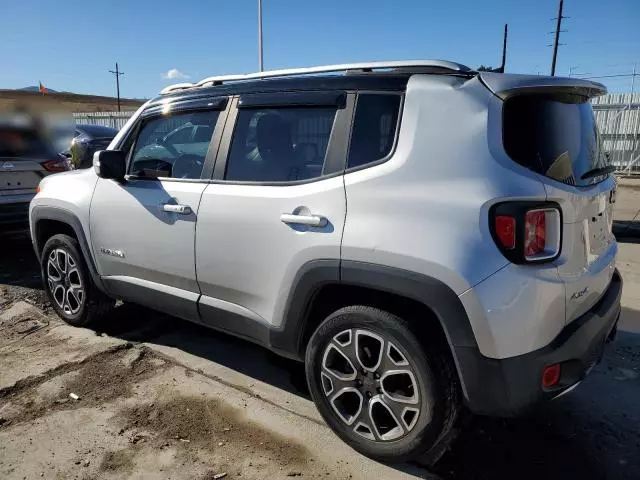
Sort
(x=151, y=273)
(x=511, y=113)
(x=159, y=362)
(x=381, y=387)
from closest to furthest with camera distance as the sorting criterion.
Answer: (x=511, y=113) → (x=381, y=387) → (x=151, y=273) → (x=159, y=362)

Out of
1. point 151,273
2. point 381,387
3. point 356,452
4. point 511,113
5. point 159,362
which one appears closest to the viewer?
point 511,113

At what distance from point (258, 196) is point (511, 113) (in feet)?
4.34

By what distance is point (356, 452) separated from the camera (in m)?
2.62

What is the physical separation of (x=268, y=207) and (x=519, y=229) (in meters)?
1.26

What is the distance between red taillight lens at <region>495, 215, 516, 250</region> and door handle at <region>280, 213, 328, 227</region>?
81 cm

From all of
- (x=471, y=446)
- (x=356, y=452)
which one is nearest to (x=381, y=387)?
(x=356, y=452)

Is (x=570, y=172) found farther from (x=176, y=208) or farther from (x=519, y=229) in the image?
(x=176, y=208)

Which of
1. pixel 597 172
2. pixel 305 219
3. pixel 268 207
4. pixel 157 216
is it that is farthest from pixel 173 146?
pixel 597 172

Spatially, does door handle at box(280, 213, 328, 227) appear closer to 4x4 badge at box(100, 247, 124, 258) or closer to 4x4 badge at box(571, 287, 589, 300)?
4x4 badge at box(571, 287, 589, 300)

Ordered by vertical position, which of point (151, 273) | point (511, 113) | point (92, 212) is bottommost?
point (151, 273)

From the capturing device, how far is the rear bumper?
207 centimetres

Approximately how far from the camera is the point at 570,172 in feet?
7.43

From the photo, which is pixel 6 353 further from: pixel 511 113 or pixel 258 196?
pixel 511 113

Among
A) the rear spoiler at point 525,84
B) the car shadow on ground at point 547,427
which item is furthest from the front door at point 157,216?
the rear spoiler at point 525,84
